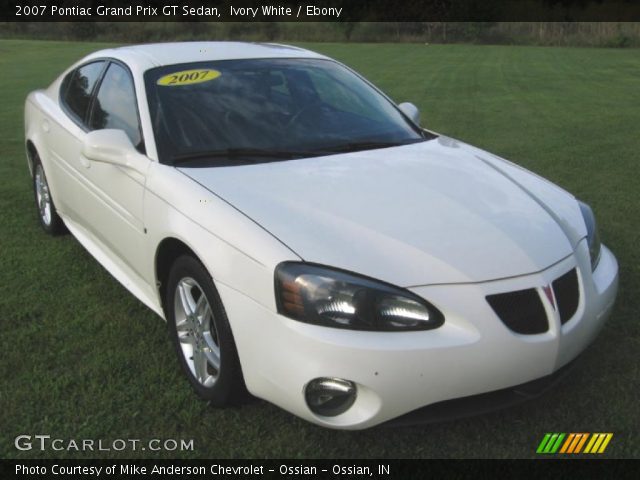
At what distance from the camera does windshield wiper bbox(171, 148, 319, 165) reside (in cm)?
343

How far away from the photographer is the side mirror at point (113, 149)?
3.54 meters

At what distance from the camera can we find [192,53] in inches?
162

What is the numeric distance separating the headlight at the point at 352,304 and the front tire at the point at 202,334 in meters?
0.40

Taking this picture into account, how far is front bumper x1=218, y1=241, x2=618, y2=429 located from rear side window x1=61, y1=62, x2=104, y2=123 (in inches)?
97.4

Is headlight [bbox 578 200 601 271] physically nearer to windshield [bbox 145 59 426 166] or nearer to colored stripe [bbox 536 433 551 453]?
colored stripe [bbox 536 433 551 453]

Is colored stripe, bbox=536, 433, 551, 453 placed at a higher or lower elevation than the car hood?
lower

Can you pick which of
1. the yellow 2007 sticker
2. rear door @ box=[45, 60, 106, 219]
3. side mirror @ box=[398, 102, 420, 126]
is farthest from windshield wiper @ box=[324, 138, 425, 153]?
rear door @ box=[45, 60, 106, 219]

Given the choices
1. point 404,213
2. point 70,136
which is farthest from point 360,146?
point 70,136
